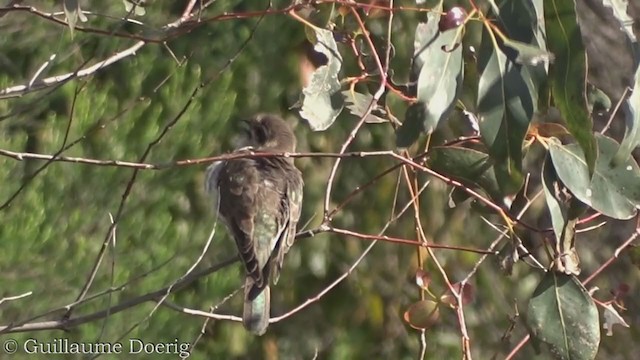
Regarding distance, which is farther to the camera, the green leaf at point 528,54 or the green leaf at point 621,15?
the green leaf at point 621,15

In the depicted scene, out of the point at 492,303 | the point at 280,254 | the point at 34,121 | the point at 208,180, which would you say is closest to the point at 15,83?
the point at 34,121

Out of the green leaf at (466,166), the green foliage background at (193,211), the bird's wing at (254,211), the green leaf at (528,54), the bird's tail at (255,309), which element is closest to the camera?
the green leaf at (528,54)

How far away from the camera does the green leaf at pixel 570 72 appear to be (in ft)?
7.98

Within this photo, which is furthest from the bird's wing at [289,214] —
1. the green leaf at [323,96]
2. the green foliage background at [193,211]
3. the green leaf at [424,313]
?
the green leaf at [323,96]

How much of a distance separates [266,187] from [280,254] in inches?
12.8

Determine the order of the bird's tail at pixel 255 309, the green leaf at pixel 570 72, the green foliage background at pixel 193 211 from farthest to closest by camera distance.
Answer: the green foliage background at pixel 193 211
the bird's tail at pixel 255 309
the green leaf at pixel 570 72

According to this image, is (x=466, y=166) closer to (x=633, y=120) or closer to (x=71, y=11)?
(x=633, y=120)

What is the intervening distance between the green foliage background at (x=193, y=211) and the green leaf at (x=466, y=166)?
1.55 metres

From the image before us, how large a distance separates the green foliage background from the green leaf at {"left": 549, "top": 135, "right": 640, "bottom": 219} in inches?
72.2

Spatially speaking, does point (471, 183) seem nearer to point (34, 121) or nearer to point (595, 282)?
point (34, 121)

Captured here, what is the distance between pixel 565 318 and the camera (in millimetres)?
2738

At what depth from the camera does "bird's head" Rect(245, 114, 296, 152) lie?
498 centimetres

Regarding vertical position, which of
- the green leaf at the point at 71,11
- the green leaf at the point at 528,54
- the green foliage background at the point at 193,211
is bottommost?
the green foliage background at the point at 193,211

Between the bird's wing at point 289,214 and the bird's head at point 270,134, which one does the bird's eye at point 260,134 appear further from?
the bird's wing at point 289,214
